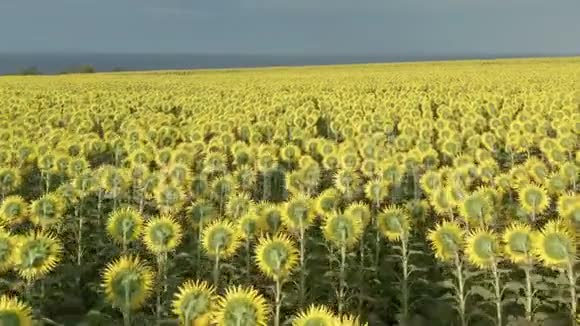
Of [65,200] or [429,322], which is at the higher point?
[65,200]

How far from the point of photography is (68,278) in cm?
578

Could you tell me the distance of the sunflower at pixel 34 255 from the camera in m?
4.19

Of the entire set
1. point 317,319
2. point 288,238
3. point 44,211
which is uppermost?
point 317,319

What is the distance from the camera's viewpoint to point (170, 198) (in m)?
6.54

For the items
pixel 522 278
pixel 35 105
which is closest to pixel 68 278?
pixel 522 278

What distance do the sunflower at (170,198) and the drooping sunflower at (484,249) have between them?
10.3 feet

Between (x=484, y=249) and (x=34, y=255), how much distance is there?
3.15 meters

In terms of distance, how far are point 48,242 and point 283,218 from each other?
1.91 m

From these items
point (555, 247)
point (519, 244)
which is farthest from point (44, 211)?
point (555, 247)

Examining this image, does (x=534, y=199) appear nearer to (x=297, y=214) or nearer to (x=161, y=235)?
(x=297, y=214)

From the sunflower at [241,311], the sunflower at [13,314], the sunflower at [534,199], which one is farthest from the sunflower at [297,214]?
the sunflower at [13,314]

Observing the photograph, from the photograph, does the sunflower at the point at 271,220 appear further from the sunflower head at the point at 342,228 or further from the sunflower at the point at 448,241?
the sunflower at the point at 448,241

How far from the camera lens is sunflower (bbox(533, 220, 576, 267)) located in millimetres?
4387

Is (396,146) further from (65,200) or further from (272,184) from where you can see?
(65,200)
